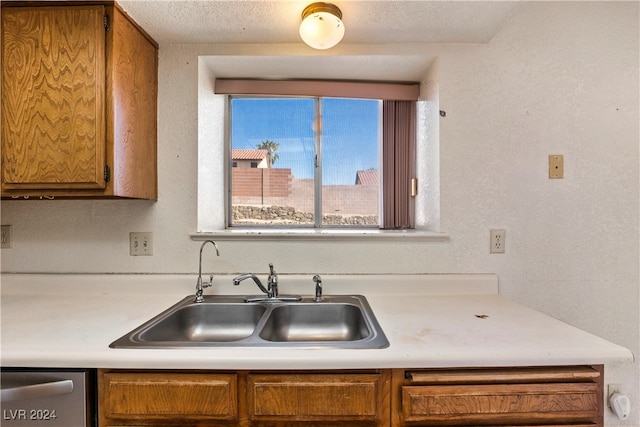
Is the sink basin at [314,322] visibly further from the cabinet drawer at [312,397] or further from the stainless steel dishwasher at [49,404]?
the stainless steel dishwasher at [49,404]

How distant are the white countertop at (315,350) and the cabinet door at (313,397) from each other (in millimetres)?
54

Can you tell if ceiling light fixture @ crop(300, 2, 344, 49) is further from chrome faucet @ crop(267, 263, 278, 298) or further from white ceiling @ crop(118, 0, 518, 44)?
chrome faucet @ crop(267, 263, 278, 298)

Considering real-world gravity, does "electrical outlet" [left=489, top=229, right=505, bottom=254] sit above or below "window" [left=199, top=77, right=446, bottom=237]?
below

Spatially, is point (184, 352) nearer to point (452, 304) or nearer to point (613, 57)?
point (452, 304)

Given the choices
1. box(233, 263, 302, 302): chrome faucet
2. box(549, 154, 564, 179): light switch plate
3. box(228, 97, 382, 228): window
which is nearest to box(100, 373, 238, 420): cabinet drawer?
box(233, 263, 302, 302): chrome faucet

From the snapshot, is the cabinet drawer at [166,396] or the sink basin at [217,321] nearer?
the cabinet drawer at [166,396]

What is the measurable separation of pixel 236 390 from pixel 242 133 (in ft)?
4.64

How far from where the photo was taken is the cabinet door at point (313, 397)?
867mm

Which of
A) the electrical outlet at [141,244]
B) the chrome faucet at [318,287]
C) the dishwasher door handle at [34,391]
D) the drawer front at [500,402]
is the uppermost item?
the electrical outlet at [141,244]

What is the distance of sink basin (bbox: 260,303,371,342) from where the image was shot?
1346 millimetres

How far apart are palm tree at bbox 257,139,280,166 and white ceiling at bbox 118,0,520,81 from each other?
37 centimetres

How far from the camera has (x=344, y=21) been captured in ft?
4.39

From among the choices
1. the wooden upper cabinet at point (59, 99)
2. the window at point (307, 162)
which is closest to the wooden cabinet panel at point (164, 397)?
the wooden upper cabinet at point (59, 99)

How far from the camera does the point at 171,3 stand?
124 centimetres
